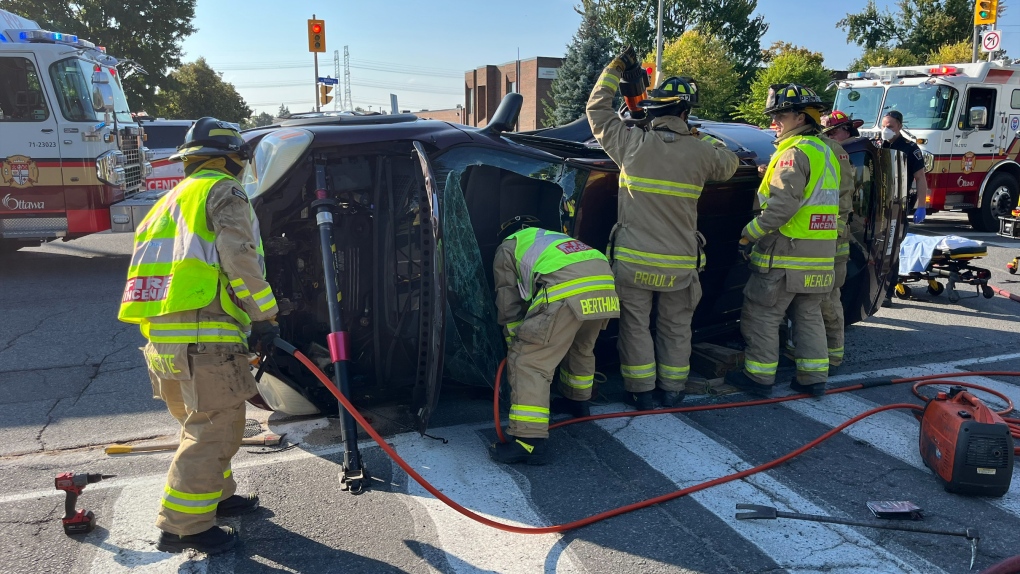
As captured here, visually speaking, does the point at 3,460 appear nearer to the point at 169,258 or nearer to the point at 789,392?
the point at 169,258

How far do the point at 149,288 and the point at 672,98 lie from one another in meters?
3.17

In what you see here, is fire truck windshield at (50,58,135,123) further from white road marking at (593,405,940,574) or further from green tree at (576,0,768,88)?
green tree at (576,0,768,88)

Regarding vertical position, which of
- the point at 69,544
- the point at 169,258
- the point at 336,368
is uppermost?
the point at 169,258

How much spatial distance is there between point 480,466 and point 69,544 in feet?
6.25

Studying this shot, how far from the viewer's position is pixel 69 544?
122 inches

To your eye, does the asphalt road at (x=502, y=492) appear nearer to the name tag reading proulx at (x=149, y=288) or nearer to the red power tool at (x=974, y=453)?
the red power tool at (x=974, y=453)

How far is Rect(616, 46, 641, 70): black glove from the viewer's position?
4.57 m

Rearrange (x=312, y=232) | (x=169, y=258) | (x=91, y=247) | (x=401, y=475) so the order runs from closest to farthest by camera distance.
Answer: (x=169, y=258) < (x=401, y=475) < (x=312, y=232) < (x=91, y=247)

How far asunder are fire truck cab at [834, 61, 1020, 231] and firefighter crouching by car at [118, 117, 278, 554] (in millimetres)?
12096

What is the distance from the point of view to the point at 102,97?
31.8ft

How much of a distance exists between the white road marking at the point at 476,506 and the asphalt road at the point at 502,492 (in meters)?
0.01

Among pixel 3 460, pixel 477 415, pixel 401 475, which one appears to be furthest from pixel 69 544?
pixel 477 415

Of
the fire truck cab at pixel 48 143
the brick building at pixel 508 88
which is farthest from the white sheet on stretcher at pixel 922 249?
the brick building at pixel 508 88

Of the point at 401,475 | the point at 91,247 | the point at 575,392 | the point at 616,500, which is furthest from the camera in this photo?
the point at 91,247
